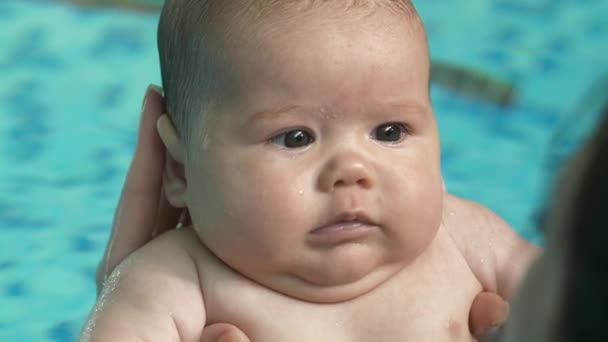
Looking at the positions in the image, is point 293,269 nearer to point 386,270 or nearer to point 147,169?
point 386,270

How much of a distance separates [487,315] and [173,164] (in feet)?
2.27

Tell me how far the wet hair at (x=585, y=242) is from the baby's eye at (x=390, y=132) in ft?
3.08

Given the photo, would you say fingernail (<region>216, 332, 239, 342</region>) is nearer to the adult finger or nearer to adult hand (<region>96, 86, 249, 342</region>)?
the adult finger

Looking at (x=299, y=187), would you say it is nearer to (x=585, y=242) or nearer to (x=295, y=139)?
(x=295, y=139)

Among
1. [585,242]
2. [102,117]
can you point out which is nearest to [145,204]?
[585,242]

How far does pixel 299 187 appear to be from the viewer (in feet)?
6.07

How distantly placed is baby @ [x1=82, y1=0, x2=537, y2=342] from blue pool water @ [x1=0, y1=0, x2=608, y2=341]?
2.90 ft

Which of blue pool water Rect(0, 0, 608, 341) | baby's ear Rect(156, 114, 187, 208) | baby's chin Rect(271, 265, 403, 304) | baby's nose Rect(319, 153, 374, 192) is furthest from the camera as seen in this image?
blue pool water Rect(0, 0, 608, 341)

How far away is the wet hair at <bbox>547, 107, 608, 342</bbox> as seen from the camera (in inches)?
36.7

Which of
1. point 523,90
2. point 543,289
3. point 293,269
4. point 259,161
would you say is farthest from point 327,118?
point 523,90

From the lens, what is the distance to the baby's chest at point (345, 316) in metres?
1.93

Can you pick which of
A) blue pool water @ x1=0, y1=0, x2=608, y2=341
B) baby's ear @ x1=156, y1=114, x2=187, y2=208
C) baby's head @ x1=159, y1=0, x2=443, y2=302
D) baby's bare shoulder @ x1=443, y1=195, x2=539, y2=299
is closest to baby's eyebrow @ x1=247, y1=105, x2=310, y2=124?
baby's head @ x1=159, y1=0, x2=443, y2=302

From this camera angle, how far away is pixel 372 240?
189cm

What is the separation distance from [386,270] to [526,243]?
1.18 ft
